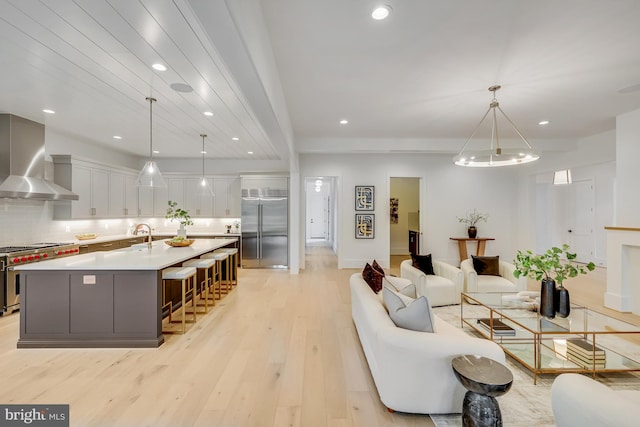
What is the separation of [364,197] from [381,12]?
16.4 feet

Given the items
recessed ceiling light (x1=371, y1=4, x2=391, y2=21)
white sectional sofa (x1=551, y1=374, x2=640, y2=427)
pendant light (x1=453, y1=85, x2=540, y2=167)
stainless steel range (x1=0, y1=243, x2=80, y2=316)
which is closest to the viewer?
white sectional sofa (x1=551, y1=374, x2=640, y2=427)

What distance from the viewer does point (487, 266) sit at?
446 cm

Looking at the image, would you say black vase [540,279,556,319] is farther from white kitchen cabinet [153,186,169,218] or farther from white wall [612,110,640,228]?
white kitchen cabinet [153,186,169,218]

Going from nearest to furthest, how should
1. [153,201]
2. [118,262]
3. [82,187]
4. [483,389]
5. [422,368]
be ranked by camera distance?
1. [483,389]
2. [422,368]
3. [118,262]
4. [82,187]
5. [153,201]

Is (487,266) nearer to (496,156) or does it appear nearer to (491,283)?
(491,283)

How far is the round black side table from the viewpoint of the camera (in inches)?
60.9

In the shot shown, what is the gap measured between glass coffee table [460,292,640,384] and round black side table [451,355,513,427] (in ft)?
2.93

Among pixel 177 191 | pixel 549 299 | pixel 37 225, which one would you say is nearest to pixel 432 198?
pixel 549 299

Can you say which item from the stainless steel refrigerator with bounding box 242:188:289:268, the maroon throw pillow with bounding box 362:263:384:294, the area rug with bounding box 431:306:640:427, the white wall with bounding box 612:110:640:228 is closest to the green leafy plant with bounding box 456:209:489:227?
the white wall with bounding box 612:110:640:228

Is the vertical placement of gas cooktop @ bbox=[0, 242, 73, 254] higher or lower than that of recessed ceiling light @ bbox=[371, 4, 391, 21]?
lower

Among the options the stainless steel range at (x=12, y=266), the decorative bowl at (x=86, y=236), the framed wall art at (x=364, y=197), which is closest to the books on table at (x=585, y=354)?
the framed wall art at (x=364, y=197)

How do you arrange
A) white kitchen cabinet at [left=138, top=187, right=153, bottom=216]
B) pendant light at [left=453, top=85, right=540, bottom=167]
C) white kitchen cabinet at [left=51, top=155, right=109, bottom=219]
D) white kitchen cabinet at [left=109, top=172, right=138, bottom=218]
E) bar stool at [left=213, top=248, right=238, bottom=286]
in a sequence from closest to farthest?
1. pendant light at [left=453, top=85, right=540, bottom=167]
2. white kitchen cabinet at [left=51, top=155, right=109, bottom=219]
3. bar stool at [left=213, top=248, right=238, bottom=286]
4. white kitchen cabinet at [left=109, top=172, right=138, bottom=218]
5. white kitchen cabinet at [left=138, top=187, right=153, bottom=216]

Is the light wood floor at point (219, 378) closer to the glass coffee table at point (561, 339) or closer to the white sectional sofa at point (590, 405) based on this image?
the white sectional sofa at point (590, 405)

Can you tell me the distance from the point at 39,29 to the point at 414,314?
3211 millimetres
